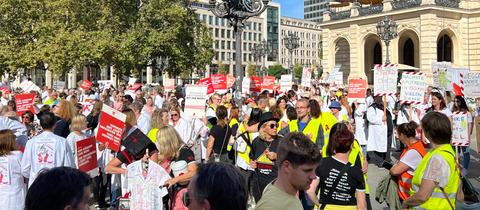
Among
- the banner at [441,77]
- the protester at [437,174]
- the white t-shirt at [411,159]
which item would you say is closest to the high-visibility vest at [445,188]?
the protester at [437,174]

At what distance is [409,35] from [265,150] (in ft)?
120

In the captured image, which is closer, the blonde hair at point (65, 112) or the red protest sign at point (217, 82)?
the blonde hair at point (65, 112)

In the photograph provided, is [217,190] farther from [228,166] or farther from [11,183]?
[11,183]

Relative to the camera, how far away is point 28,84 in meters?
19.2

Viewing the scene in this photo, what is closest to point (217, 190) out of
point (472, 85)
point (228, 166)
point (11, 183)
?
point (228, 166)

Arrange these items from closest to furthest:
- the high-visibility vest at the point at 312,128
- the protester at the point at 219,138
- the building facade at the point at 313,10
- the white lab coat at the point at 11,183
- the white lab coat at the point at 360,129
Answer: the white lab coat at the point at 11,183
the high-visibility vest at the point at 312,128
the protester at the point at 219,138
the white lab coat at the point at 360,129
the building facade at the point at 313,10

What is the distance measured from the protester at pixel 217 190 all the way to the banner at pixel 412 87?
10935mm

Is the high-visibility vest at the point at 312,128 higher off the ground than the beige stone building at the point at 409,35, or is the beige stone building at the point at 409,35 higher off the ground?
the beige stone building at the point at 409,35

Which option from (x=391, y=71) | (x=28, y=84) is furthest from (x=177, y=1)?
(x=391, y=71)

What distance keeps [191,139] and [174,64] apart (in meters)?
32.0

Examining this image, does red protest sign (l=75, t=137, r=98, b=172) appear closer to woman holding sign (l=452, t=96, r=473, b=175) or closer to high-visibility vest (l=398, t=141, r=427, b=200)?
high-visibility vest (l=398, t=141, r=427, b=200)

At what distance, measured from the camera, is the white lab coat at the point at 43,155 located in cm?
625

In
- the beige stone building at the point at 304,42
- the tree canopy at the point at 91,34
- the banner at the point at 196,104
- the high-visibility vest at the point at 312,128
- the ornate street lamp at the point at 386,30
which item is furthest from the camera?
the beige stone building at the point at 304,42

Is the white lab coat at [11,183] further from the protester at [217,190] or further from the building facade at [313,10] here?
the building facade at [313,10]
